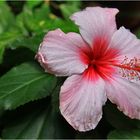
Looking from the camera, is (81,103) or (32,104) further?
(32,104)

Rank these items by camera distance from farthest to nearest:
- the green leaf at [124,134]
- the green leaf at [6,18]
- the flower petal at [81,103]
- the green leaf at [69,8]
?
the green leaf at [69,8]
the green leaf at [6,18]
the green leaf at [124,134]
the flower petal at [81,103]

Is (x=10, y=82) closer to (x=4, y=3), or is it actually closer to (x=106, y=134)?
(x=106, y=134)

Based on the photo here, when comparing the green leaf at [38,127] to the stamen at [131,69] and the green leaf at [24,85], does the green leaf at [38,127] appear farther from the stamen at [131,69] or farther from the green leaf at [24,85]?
the stamen at [131,69]

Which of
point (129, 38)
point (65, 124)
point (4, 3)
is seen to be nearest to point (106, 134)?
point (65, 124)

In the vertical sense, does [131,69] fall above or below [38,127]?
above

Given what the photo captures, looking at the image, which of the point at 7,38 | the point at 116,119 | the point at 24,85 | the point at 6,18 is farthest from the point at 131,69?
the point at 6,18

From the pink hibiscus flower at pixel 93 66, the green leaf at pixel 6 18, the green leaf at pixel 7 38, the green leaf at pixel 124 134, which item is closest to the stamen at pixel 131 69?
the pink hibiscus flower at pixel 93 66

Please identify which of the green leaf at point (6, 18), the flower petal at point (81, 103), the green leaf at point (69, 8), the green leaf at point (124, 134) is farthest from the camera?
the green leaf at point (69, 8)

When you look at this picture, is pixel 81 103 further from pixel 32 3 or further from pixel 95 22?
pixel 32 3
